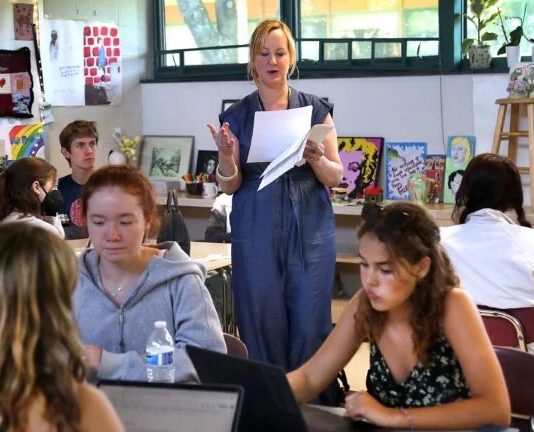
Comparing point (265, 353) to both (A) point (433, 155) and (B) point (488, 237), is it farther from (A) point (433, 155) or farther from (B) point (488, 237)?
(A) point (433, 155)

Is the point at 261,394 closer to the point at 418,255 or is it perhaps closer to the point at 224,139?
the point at 418,255

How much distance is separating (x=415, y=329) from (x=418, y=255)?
0.17 m

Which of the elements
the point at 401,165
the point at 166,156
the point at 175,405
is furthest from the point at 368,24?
the point at 175,405

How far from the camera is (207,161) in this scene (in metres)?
6.31

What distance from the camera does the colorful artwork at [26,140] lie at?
553cm

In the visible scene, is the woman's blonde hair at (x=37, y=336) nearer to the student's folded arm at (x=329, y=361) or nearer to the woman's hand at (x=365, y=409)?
the woman's hand at (x=365, y=409)

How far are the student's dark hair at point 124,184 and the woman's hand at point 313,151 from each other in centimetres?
91

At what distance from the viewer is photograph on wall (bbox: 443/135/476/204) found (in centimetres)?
532

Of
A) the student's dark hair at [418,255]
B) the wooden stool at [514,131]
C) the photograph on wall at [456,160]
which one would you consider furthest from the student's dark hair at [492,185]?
Answer: the photograph on wall at [456,160]

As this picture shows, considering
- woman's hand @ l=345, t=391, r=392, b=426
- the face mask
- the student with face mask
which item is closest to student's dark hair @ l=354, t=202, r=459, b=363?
woman's hand @ l=345, t=391, r=392, b=426

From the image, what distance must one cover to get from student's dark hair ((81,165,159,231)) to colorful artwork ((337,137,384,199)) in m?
3.27

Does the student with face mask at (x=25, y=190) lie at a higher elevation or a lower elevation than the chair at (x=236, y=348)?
higher

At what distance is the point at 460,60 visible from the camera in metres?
5.45

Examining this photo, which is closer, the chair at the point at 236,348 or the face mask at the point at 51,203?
the chair at the point at 236,348
